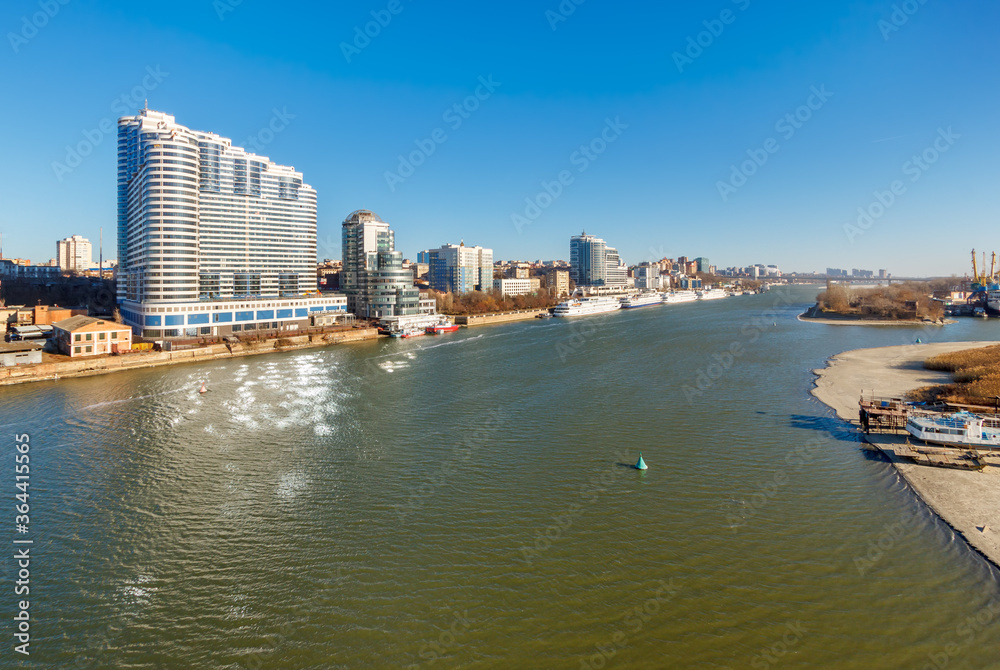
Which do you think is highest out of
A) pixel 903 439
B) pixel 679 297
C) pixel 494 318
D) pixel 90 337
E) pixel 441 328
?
pixel 679 297

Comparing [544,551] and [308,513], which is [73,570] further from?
[544,551]

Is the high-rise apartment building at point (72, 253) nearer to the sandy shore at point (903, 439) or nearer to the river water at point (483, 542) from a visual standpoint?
the river water at point (483, 542)

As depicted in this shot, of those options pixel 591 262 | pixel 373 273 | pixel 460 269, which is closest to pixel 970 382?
pixel 373 273

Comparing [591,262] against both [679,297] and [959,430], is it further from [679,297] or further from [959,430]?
[959,430]

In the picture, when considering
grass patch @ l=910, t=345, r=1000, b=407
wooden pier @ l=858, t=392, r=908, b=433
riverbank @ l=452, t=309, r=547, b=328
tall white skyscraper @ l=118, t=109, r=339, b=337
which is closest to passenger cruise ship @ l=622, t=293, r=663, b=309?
riverbank @ l=452, t=309, r=547, b=328

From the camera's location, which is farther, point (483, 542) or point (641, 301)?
point (641, 301)
